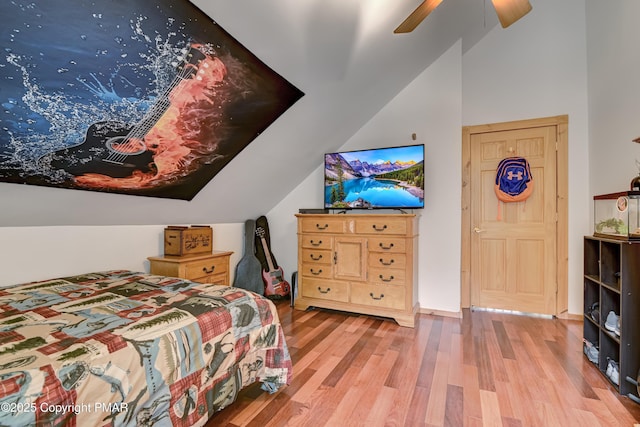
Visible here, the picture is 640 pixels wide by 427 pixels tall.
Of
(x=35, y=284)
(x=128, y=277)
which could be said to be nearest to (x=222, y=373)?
(x=128, y=277)

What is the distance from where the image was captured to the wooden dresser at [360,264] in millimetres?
2842

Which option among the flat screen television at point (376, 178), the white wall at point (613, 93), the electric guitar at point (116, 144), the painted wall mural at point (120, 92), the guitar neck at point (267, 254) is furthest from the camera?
the guitar neck at point (267, 254)

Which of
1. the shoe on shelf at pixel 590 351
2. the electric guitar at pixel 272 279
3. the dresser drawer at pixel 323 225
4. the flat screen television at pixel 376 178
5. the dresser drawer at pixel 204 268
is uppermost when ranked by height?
the flat screen television at pixel 376 178

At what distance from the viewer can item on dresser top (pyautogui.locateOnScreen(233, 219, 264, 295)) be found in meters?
3.58

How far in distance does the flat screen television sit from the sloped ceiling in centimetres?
37

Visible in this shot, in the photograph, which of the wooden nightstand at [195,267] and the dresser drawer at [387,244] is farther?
the dresser drawer at [387,244]

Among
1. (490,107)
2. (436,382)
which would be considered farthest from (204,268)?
(490,107)

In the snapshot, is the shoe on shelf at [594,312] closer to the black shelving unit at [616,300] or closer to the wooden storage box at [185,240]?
the black shelving unit at [616,300]

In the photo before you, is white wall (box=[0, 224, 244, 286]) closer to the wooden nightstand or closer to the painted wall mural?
the wooden nightstand

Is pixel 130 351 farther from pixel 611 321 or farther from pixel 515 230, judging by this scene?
pixel 515 230

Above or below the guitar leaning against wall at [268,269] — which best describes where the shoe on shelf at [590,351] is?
below

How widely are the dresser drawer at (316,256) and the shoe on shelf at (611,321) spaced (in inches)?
85.0

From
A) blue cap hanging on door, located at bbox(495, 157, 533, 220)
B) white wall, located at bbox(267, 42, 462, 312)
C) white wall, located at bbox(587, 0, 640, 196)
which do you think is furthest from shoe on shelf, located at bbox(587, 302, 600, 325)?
blue cap hanging on door, located at bbox(495, 157, 533, 220)

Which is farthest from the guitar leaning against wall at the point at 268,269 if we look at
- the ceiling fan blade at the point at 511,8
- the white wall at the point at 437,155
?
the ceiling fan blade at the point at 511,8
